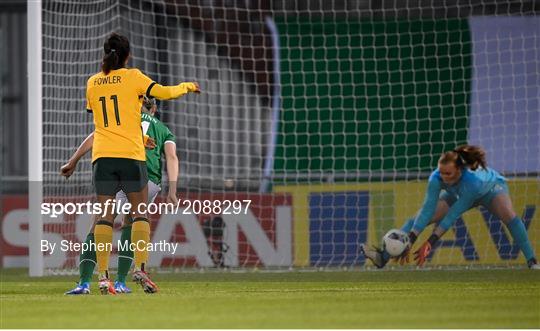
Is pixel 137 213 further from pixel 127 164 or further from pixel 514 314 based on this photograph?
pixel 514 314

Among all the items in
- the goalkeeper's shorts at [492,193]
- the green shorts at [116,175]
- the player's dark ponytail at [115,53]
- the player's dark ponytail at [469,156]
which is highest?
the player's dark ponytail at [115,53]

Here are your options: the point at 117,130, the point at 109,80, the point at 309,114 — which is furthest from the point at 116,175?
the point at 309,114

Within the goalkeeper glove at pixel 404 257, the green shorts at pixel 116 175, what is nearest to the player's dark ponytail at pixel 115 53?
the green shorts at pixel 116 175

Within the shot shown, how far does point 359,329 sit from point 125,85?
11.3 feet

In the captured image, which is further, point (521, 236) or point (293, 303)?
point (521, 236)

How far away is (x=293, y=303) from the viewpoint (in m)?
9.10

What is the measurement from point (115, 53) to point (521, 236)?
560cm

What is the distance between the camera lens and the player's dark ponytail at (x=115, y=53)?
32.5 feet

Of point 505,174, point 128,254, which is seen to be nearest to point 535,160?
point 505,174

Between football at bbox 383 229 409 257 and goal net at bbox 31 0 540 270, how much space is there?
5.04ft

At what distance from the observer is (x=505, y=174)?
53.5 feet

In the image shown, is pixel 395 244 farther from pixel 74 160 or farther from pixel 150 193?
pixel 74 160

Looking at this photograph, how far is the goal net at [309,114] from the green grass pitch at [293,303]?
2766 mm

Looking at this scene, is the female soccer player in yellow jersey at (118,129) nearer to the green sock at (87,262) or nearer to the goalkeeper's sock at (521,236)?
the green sock at (87,262)
